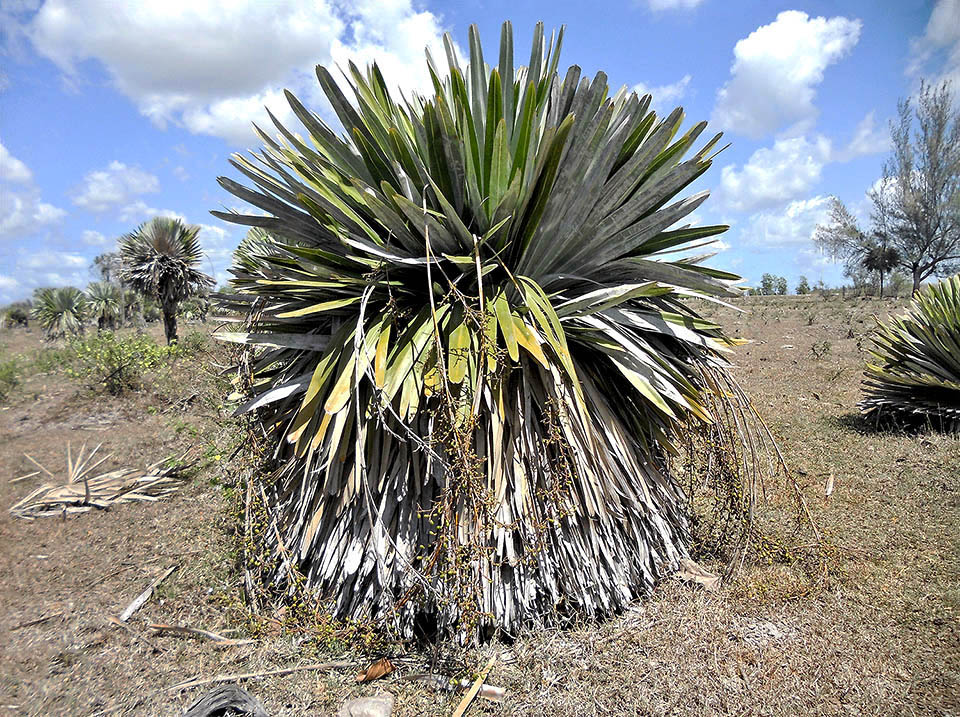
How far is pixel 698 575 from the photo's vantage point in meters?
3.64

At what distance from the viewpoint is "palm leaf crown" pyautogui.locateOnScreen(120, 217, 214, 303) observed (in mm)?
13203

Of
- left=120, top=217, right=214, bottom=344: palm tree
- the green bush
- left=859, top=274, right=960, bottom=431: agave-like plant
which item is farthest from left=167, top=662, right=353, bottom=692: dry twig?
left=120, top=217, right=214, bottom=344: palm tree

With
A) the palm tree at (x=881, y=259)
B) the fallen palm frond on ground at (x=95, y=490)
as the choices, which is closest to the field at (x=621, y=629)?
the fallen palm frond on ground at (x=95, y=490)

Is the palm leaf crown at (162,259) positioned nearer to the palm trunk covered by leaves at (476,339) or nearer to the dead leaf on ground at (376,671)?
the palm trunk covered by leaves at (476,339)

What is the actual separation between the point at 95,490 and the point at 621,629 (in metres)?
5.39

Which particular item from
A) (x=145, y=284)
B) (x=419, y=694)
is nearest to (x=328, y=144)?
(x=419, y=694)

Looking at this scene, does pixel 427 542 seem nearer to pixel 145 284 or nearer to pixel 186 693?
pixel 186 693

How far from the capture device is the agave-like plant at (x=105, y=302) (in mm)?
25266

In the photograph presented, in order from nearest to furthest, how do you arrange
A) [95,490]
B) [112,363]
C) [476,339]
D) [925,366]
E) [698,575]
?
[476,339]
[698,575]
[95,490]
[925,366]
[112,363]

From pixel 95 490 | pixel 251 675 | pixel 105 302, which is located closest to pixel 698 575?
pixel 251 675

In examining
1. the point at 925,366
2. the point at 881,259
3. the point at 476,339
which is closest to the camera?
the point at 476,339

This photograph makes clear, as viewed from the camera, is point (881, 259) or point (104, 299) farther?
point (104, 299)

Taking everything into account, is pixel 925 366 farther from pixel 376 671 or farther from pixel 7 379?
pixel 7 379

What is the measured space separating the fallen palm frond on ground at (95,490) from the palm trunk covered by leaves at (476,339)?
317 centimetres
